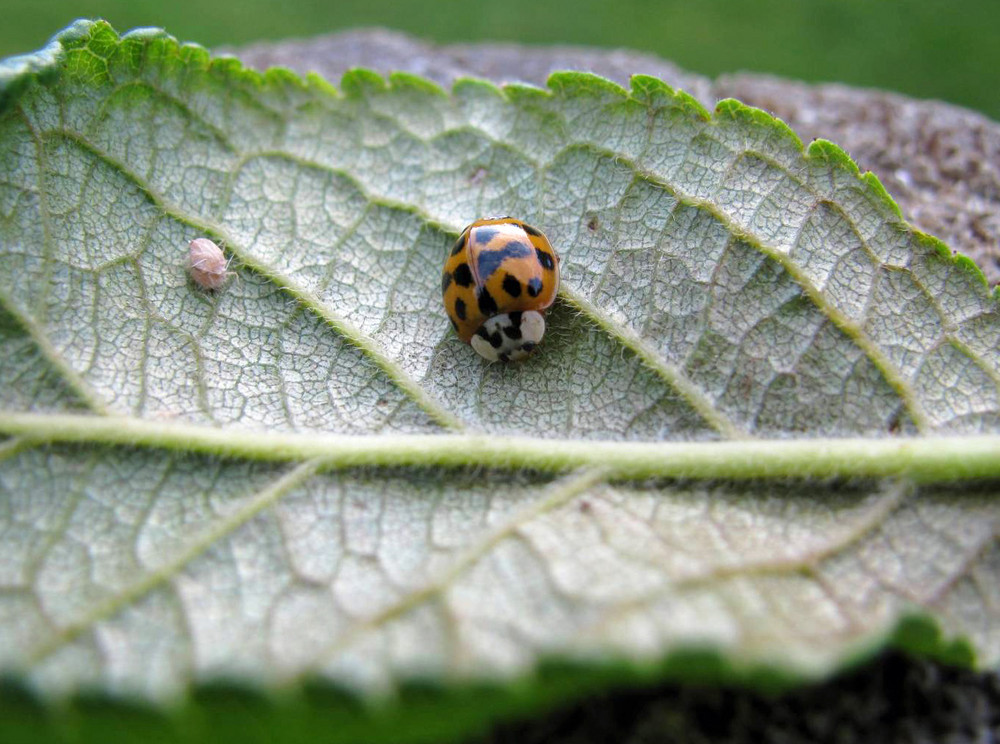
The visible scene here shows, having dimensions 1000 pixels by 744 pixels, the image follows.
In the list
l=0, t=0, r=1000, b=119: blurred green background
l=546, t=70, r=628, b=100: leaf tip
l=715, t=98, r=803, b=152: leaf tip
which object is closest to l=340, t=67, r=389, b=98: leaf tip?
l=546, t=70, r=628, b=100: leaf tip

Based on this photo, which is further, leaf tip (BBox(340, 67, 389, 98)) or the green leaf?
leaf tip (BBox(340, 67, 389, 98))

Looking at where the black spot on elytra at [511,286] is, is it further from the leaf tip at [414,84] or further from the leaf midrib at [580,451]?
the leaf tip at [414,84]

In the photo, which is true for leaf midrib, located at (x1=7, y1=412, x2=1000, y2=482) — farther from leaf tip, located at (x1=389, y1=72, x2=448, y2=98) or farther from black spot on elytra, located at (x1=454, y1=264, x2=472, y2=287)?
leaf tip, located at (x1=389, y1=72, x2=448, y2=98)

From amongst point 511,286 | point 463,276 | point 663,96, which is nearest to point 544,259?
point 511,286

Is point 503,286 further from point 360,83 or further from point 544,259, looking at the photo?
point 360,83

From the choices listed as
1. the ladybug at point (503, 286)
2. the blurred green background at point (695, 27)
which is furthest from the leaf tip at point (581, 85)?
the blurred green background at point (695, 27)

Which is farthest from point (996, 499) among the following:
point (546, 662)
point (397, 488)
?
point (397, 488)

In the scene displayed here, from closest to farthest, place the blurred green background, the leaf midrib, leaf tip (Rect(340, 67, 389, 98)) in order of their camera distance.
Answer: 1. the leaf midrib
2. leaf tip (Rect(340, 67, 389, 98))
3. the blurred green background
